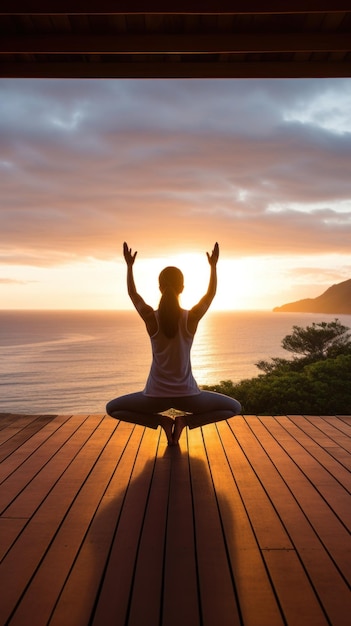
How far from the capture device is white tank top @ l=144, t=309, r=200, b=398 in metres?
3.62

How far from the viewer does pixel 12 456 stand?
12.0ft

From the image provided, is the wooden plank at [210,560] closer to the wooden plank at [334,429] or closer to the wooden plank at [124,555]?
the wooden plank at [124,555]

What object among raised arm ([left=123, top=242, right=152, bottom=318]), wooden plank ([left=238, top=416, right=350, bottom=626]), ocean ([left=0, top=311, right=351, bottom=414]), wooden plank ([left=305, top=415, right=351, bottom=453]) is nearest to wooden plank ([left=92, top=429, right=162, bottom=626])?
wooden plank ([left=238, top=416, right=350, bottom=626])

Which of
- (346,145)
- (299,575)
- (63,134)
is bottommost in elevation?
(299,575)

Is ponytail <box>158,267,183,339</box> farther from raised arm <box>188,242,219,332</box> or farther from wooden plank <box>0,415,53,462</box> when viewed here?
wooden plank <box>0,415,53,462</box>

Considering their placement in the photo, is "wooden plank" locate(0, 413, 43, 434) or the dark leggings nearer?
the dark leggings

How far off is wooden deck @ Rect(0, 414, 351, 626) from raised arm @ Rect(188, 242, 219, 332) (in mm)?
883

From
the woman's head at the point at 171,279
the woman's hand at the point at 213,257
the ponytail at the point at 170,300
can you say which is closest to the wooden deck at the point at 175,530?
the ponytail at the point at 170,300

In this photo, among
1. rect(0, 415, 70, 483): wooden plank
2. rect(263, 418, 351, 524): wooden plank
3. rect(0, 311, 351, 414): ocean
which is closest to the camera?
rect(263, 418, 351, 524): wooden plank
